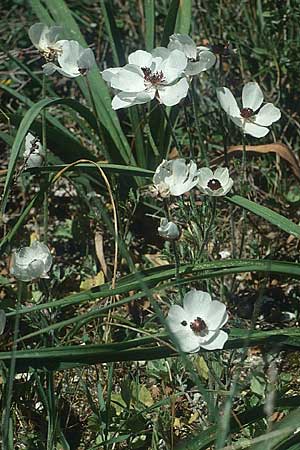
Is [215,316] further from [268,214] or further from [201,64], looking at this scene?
[201,64]

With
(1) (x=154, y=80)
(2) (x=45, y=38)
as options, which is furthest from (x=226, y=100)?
(2) (x=45, y=38)

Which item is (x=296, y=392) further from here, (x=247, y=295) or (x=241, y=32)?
(x=241, y=32)

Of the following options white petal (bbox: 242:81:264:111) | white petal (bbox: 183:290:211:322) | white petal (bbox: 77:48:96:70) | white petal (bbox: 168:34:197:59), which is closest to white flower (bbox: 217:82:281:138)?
white petal (bbox: 242:81:264:111)

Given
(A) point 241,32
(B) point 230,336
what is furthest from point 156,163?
(B) point 230,336

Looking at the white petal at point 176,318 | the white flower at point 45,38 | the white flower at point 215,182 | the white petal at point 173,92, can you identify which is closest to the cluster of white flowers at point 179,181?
the white flower at point 215,182

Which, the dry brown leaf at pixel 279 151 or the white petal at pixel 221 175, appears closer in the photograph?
the white petal at pixel 221 175

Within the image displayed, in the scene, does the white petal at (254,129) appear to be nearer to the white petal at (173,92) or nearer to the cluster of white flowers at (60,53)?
the white petal at (173,92)

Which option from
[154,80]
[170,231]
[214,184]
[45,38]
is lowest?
[170,231]
